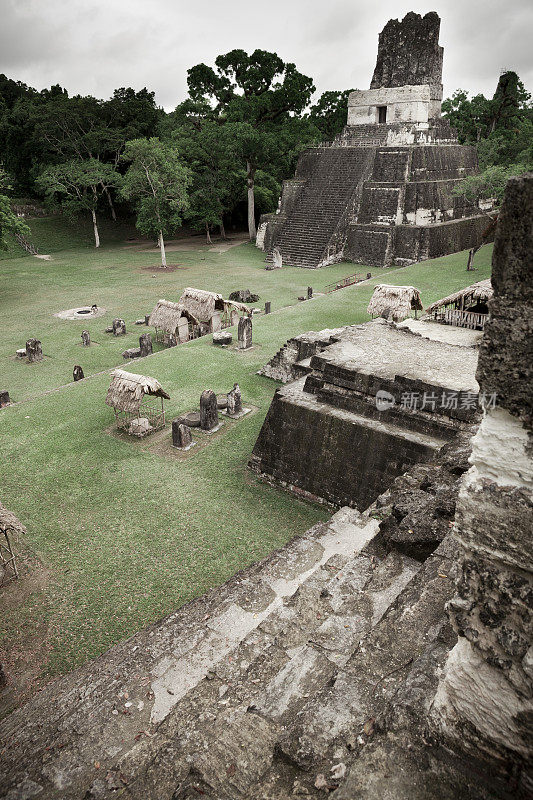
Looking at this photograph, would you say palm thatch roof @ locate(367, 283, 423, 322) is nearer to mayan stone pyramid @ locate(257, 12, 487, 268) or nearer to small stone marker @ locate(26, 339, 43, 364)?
small stone marker @ locate(26, 339, 43, 364)

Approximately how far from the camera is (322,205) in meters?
28.5

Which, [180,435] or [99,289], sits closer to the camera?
[180,435]

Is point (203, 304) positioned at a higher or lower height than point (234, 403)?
higher

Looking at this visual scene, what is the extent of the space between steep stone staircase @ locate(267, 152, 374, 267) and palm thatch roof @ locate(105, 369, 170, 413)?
17768 millimetres

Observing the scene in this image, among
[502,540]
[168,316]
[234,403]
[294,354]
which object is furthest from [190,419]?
[502,540]

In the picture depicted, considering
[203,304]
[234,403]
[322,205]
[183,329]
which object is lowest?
[234,403]

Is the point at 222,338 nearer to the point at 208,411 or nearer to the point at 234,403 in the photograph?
the point at 234,403

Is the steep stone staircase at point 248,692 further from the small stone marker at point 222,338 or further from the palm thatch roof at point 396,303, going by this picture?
the palm thatch roof at point 396,303

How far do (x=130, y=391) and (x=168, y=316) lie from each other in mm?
6437

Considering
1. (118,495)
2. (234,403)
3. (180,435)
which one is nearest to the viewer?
(118,495)

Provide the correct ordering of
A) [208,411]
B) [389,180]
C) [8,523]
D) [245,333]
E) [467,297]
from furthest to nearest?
[389,180] → [245,333] → [467,297] → [208,411] → [8,523]

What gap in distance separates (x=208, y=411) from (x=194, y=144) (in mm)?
25162

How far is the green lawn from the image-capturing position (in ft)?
20.9

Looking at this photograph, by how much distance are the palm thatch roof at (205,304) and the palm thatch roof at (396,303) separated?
14.5 feet
